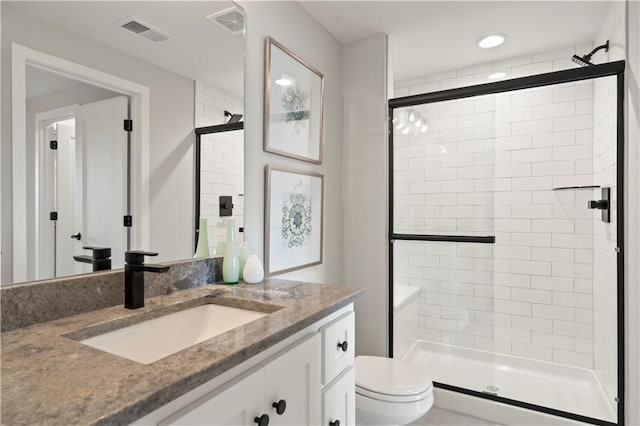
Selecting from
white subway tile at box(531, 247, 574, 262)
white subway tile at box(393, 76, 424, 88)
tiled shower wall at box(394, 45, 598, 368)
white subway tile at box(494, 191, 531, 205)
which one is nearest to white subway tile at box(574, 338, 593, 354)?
tiled shower wall at box(394, 45, 598, 368)

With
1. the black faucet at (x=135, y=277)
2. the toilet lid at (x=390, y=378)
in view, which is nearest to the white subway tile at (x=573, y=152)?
the toilet lid at (x=390, y=378)

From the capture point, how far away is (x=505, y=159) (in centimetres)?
277

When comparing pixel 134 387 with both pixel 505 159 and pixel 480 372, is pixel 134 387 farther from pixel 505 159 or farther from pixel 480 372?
pixel 505 159

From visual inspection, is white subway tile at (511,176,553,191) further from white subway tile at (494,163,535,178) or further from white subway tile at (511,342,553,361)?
white subway tile at (511,342,553,361)

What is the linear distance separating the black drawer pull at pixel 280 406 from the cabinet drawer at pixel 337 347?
25 centimetres

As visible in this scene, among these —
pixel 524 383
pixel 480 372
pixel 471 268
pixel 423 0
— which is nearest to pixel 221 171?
pixel 423 0

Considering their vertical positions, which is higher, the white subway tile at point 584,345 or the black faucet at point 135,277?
the black faucet at point 135,277

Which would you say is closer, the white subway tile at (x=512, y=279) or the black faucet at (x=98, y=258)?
the black faucet at (x=98, y=258)

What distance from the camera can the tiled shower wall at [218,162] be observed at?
142 centimetres

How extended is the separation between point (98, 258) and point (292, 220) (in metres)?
0.97

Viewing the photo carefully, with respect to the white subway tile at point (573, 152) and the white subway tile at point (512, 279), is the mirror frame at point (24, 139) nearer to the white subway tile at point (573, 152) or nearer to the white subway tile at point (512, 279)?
the white subway tile at point (512, 279)

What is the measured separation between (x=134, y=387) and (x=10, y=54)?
845 mm

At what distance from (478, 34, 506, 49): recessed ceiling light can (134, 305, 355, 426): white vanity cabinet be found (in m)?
2.10

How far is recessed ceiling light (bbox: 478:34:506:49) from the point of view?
232 centimetres
